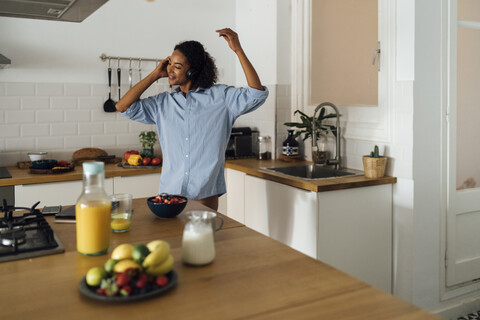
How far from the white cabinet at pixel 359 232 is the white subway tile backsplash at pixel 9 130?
99.5 inches

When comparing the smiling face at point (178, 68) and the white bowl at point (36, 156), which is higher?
the smiling face at point (178, 68)

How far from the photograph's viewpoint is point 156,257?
4.63 ft

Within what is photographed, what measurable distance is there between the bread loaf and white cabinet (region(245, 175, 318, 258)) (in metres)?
1.29

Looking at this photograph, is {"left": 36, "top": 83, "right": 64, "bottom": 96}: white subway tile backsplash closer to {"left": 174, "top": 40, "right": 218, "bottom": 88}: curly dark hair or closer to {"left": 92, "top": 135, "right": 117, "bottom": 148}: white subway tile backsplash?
{"left": 92, "top": 135, "right": 117, "bottom": 148}: white subway tile backsplash

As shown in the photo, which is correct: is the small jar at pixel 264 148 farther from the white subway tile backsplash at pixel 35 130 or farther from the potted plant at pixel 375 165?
the white subway tile backsplash at pixel 35 130

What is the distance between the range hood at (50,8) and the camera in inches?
81.5

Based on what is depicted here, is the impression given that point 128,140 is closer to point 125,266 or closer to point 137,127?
point 137,127

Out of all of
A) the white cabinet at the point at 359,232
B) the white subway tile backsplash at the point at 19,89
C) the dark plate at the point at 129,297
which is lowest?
the white cabinet at the point at 359,232

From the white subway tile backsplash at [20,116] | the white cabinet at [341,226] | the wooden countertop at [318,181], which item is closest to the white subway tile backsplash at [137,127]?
the white subway tile backsplash at [20,116]

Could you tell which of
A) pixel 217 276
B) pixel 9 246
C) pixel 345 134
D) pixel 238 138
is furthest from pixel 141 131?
pixel 217 276

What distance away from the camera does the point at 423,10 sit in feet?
10.6

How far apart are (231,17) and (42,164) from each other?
2288 mm

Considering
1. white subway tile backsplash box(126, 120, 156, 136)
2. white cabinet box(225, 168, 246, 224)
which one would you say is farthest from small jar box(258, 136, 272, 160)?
white subway tile backsplash box(126, 120, 156, 136)

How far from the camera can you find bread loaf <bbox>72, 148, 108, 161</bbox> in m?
4.13
